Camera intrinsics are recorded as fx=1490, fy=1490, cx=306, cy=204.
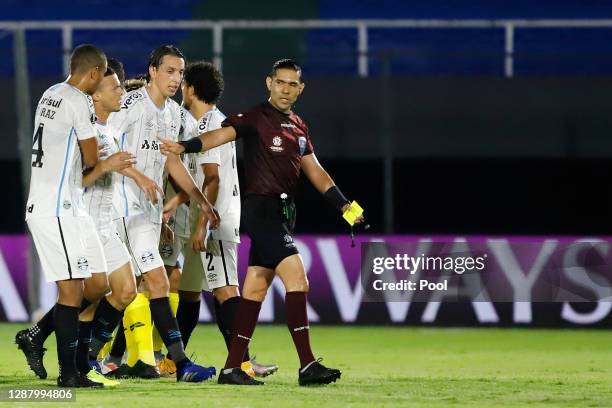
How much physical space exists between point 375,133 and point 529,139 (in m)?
1.58

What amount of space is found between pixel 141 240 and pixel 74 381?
1031 mm

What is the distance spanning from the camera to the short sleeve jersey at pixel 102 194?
27.6 feet

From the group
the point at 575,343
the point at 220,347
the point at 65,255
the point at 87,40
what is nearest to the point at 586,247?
the point at 575,343

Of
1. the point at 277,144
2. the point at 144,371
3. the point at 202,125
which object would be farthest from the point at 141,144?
the point at 144,371

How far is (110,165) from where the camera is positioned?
25.8 ft

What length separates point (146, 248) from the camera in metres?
8.54

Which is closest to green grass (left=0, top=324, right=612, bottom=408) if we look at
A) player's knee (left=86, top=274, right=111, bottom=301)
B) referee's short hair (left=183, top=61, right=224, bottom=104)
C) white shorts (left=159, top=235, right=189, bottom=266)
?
player's knee (left=86, top=274, right=111, bottom=301)

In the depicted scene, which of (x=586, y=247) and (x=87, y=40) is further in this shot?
(x=87, y=40)

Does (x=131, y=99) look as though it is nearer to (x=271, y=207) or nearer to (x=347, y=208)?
(x=271, y=207)

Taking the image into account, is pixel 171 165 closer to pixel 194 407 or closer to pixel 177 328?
pixel 177 328

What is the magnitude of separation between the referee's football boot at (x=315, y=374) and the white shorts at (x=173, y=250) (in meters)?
1.42

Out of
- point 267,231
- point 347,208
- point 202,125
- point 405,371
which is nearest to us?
point 267,231

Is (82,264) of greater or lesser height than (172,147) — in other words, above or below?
below

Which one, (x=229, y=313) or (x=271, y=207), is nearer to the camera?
(x=271, y=207)
